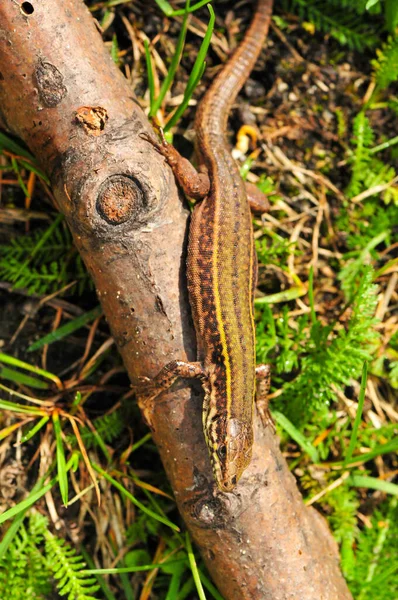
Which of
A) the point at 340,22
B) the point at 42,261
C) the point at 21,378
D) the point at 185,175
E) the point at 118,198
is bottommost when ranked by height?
the point at 21,378

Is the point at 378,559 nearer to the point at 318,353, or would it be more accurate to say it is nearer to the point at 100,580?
the point at 318,353

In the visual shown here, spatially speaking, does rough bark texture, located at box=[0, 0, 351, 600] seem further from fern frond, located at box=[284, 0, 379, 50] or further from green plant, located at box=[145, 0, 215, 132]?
fern frond, located at box=[284, 0, 379, 50]

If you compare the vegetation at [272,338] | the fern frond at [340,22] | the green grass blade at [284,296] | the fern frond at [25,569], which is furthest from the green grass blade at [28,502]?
the fern frond at [340,22]

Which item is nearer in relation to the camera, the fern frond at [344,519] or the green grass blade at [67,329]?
the green grass blade at [67,329]

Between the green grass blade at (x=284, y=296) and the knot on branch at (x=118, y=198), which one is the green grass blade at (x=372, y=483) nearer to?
the green grass blade at (x=284, y=296)

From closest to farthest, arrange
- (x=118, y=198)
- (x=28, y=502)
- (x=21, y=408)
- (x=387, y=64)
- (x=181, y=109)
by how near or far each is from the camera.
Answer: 1. (x=118, y=198)
2. (x=28, y=502)
3. (x=21, y=408)
4. (x=181, y=109)
5. (x=387, y=64)

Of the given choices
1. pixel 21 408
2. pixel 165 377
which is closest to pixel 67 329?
pixel 21 408
